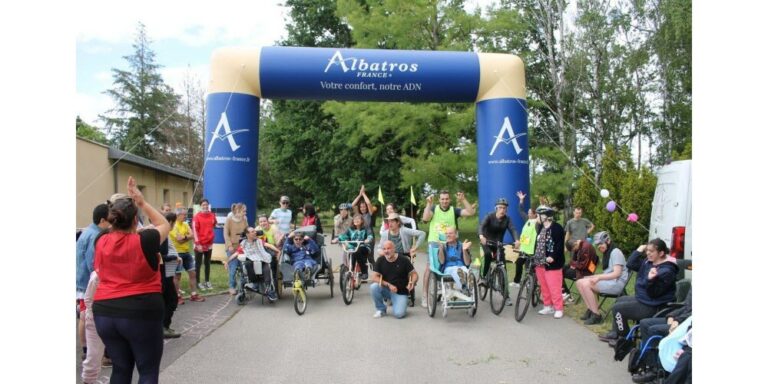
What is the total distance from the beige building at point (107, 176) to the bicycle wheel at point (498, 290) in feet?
23.4

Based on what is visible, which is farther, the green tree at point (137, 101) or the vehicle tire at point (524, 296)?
the green tree at point (137, 101)

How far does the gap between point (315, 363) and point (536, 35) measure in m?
23.2

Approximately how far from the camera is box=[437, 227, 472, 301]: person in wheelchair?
7359 mm

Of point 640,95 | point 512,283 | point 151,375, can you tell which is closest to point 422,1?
point 640,95

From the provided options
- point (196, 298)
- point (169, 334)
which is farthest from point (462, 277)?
point (196, 298)

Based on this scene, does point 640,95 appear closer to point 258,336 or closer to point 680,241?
point 680,241

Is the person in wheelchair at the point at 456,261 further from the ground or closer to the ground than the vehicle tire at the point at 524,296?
further from the ground

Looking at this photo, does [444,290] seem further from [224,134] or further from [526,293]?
[224,134]

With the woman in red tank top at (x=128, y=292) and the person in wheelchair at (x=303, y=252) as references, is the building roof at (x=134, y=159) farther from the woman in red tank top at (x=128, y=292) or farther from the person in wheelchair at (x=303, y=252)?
the woman in red tank top at (x=128, y=292)

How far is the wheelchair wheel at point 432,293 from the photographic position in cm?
739

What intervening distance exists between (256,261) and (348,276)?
141 centimetres

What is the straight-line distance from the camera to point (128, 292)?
3.57 metres

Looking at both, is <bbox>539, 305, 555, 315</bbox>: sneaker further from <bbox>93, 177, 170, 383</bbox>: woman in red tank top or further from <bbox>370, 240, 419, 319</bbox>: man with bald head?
<bbox>93, 177, 170, 383</bbox>: woman in red tank top


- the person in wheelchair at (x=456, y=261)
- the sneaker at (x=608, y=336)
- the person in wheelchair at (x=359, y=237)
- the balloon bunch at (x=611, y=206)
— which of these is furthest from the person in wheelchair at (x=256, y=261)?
the balloon bunch at (x=611, y=206)
